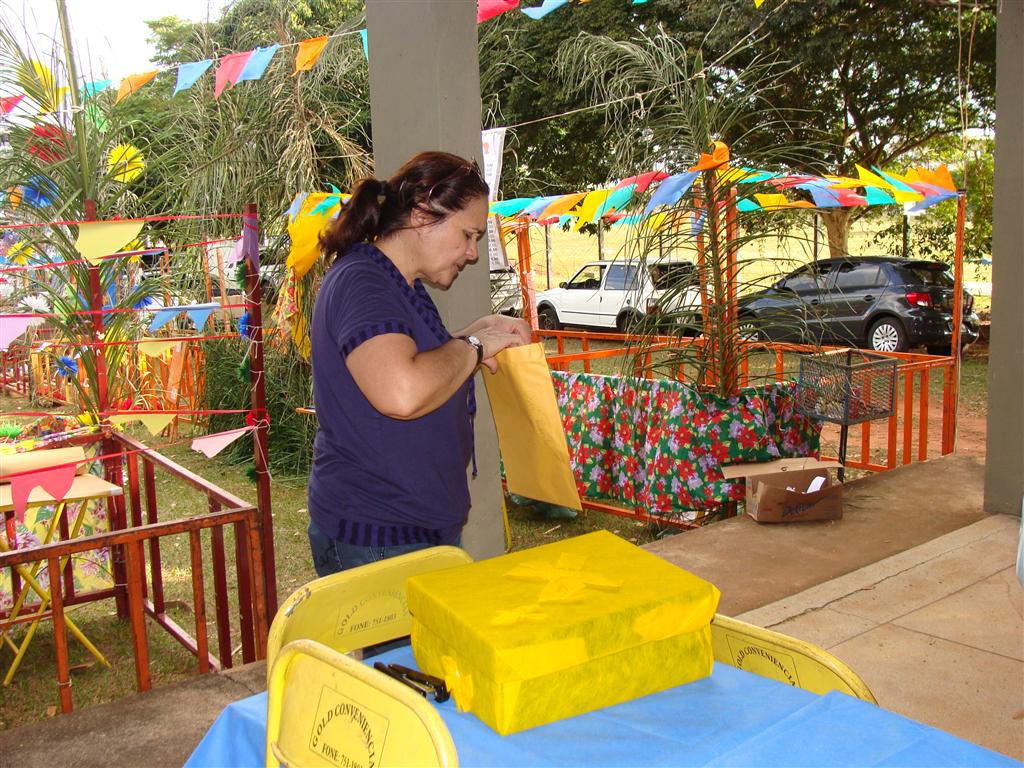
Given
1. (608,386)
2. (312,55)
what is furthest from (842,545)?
(312,55)

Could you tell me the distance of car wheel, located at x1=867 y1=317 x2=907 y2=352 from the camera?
14.3 metres

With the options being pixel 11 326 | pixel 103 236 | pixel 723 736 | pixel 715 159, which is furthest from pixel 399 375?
pixel 715 159

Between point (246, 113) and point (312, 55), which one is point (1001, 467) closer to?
point (312, 55)

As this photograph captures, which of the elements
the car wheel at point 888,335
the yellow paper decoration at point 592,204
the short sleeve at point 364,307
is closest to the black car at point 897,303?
the car wheel at point 888,335

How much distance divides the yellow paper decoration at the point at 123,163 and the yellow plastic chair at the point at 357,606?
10.2ft

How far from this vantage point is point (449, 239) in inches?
80.3

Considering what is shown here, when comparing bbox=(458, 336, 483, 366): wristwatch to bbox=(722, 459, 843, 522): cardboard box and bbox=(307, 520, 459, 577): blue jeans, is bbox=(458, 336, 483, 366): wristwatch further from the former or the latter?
bbox=(722, 459, 843, 522): cardboard box

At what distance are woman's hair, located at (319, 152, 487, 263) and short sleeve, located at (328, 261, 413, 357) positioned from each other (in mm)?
111

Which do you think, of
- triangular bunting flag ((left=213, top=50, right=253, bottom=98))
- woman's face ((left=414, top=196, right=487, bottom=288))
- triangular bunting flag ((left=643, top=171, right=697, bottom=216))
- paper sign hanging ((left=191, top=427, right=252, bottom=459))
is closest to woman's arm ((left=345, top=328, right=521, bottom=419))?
woman's face ((left=414, top=196, right=487, bottom=288))

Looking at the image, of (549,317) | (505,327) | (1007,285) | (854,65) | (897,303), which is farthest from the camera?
(549,317)

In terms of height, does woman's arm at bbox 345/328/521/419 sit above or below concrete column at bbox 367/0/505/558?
below

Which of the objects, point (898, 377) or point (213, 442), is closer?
point (213, 442)

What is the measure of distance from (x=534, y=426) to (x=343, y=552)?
56 centimetres

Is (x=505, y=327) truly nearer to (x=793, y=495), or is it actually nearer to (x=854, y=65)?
(x=793, y=495)
